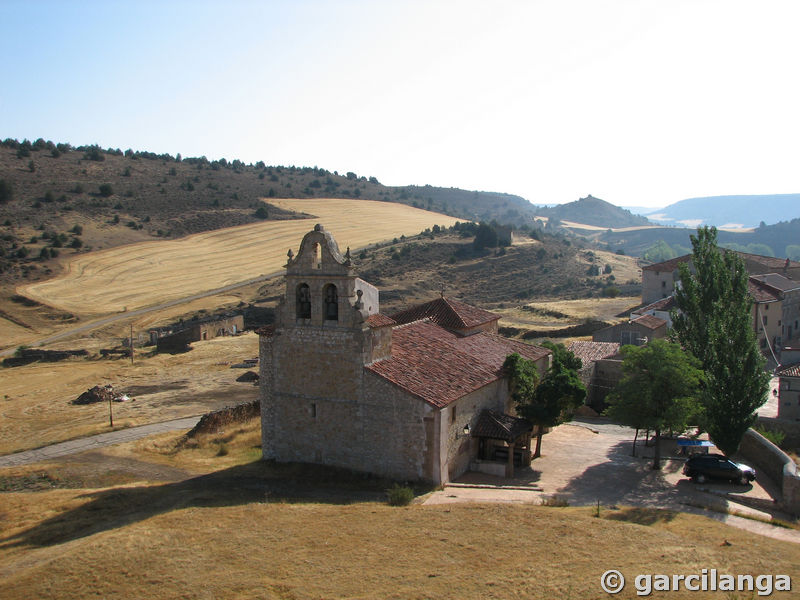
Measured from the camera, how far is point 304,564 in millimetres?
16156

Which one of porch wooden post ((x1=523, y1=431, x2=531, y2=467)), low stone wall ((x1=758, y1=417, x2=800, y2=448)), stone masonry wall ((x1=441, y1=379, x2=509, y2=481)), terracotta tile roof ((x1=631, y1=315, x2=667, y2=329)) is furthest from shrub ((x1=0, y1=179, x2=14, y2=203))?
low stone wall ((x1=758, y1=417, x2=800, y2=448))

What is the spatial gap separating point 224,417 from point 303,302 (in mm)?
12348

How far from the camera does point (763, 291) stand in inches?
2159

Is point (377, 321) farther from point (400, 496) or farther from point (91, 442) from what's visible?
point (91, 442)

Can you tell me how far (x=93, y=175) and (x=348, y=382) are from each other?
11757cm

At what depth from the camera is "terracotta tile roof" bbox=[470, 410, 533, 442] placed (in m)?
26.4

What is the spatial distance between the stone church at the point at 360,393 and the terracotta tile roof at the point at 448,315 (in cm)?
549

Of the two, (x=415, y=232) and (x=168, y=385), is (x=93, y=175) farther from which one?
(x=168, y=385)

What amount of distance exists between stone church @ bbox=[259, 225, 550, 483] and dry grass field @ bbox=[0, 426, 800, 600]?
216 cm

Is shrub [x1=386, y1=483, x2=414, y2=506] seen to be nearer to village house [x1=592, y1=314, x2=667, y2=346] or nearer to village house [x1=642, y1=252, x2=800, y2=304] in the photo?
village house [x1=592, y1=314, x2=667, y2=346]

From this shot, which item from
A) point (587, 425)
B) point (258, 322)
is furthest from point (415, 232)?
point (587, 425)

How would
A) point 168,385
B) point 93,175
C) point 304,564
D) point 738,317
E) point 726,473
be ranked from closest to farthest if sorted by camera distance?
point 304,564 → point 726,473 → point 738,317 → point 168,385 → point 93,175

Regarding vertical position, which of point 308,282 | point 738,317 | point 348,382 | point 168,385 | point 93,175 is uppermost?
point 93,175

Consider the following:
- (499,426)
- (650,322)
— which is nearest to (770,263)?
(650,322)
